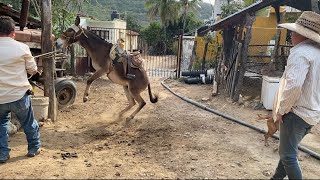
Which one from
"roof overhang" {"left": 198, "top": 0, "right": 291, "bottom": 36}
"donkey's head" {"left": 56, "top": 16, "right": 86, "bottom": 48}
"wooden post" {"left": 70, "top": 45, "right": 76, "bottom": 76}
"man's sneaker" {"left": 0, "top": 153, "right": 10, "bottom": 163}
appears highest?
"roof overhang" {"left": 198, "top": 0, "right": 291, "bottom": 36}

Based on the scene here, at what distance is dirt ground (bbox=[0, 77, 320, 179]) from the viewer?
4609 millimetres

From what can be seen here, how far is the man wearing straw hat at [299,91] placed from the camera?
3.54 m

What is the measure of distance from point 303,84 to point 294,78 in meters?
0.26

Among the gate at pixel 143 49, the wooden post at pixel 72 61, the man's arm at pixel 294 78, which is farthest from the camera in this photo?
the gate at pixel 143 49

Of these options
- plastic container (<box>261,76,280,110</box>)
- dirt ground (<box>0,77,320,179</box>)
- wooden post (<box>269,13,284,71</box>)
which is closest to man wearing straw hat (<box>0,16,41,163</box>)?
dirt ground (<box>0,77,320,179</box>)

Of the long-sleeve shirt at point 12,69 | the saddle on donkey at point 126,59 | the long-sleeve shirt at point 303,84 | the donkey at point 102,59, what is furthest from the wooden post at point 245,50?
the long-sleeve shirt at point 12,69

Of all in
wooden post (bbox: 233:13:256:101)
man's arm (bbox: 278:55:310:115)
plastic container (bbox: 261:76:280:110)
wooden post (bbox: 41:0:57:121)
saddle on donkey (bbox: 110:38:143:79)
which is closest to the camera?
man's arm (bbox: 278:55:310:115)

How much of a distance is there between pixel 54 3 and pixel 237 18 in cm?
835

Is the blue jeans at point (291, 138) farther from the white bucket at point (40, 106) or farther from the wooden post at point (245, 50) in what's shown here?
the wooden post at point (245, 50)

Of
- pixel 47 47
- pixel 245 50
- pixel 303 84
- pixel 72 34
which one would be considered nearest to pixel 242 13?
pixel 245 50

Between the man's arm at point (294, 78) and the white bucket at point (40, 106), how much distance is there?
4.59 meters

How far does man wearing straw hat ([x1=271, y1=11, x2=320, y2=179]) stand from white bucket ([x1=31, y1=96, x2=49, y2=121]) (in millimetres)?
4468

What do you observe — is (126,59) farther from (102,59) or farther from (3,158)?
(3,158)

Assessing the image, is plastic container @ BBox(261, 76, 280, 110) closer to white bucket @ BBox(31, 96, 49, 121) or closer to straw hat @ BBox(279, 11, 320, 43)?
straw hat @ BBox(279, 11, 320, 43)
